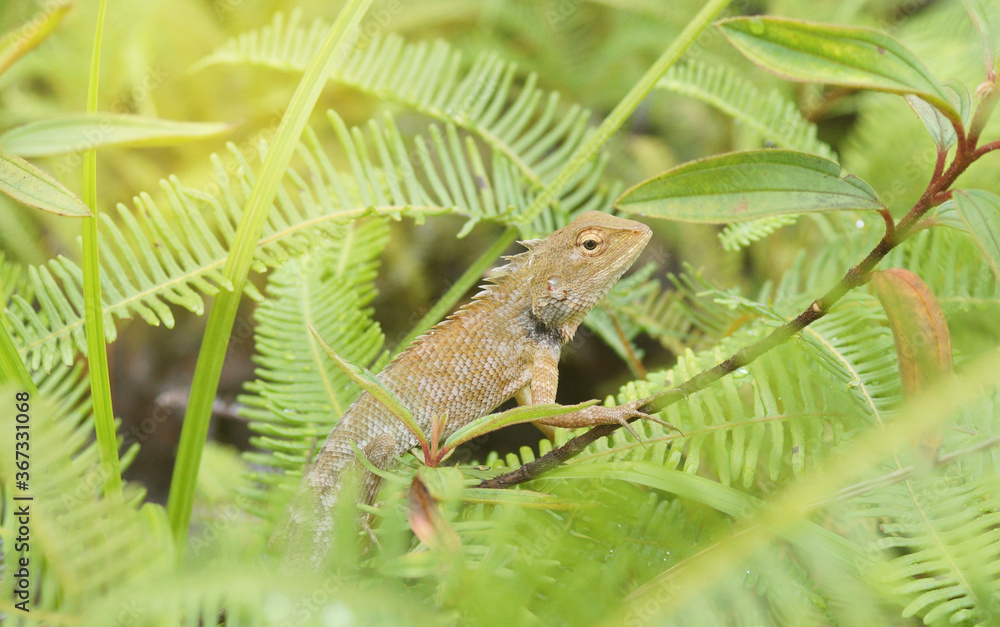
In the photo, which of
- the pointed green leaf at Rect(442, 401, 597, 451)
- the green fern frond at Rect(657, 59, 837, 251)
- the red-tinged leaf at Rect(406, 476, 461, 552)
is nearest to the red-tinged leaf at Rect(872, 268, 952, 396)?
the pointed green leaf at Rect(442, 401, 597, 451)

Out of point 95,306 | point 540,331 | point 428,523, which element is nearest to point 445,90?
point 540,331

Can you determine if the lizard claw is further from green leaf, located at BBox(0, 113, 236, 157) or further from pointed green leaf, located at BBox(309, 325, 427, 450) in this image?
green leaf, located at BBox(0, 113, 236, 157)

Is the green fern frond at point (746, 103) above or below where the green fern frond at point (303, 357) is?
above

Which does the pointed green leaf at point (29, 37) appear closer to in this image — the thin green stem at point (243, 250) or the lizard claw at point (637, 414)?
the thin green stem at point (243, 250)

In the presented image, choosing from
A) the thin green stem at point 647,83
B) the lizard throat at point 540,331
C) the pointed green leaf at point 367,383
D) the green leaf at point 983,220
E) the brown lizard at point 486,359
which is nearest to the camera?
the green leaf at point 983,220

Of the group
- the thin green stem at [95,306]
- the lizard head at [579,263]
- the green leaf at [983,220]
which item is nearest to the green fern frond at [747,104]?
the lizard head at [579,263]

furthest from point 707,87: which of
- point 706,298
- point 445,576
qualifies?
point 445,576

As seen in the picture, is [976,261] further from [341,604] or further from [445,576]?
[341,604]

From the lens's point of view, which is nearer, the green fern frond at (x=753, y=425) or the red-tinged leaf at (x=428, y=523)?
the red-tinged leaf at (x=428, y=523)
